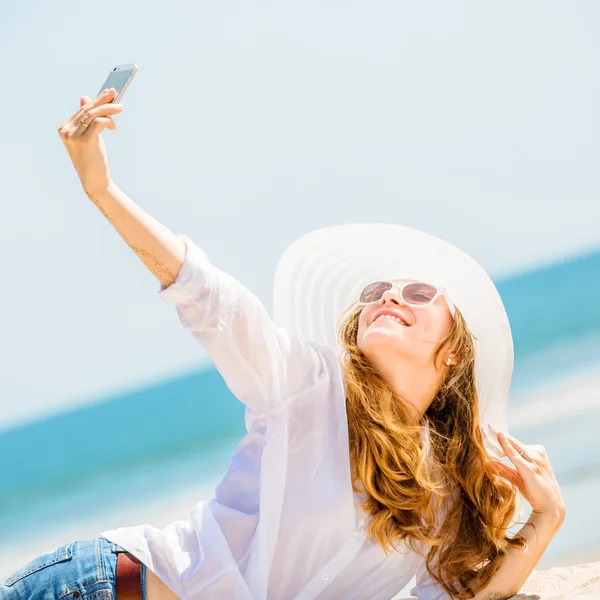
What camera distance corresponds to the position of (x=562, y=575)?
433 cm

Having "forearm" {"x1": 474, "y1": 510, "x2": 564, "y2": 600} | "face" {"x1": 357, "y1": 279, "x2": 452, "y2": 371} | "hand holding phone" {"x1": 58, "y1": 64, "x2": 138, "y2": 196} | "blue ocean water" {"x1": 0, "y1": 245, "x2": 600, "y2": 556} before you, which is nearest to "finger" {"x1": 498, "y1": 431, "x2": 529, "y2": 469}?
"forearm" {"x1": 474, "y1": 510, "x2": 564, "y2": 600}

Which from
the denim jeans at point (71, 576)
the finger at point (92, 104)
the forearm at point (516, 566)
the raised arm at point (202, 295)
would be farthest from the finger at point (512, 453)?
the finger at point (92, 104)

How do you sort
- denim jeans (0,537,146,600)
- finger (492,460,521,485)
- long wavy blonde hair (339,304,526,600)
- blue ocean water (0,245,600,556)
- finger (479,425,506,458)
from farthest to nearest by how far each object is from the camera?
blue ocean water (0,245,600,556)
finger (479,425,506,458)
finger (492,460,521,485)
long wavy blonde hair (339,304,526,600)
denim jeans (0,537,146,600)

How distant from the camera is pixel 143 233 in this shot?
2.85 m

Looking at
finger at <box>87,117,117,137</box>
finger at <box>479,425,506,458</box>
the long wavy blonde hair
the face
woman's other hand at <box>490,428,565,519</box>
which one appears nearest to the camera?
finger at <box>87,117,117,137</box>

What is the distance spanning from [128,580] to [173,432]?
39.3 feet

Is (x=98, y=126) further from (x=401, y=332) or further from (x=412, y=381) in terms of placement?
(x=412, y=381)

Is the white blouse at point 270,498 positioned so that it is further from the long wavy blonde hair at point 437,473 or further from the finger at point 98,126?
the finger at point 98,126

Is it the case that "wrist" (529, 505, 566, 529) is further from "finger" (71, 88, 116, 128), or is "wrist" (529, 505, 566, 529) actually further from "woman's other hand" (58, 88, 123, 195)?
"finger" (71, 88, 116, 128)

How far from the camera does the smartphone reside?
289 cm

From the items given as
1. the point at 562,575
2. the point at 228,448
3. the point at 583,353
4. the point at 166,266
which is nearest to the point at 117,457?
the point at 228,448

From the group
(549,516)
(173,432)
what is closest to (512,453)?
(549,516)

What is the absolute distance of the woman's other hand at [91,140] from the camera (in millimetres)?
2803

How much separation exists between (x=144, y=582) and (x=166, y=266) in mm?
1049
